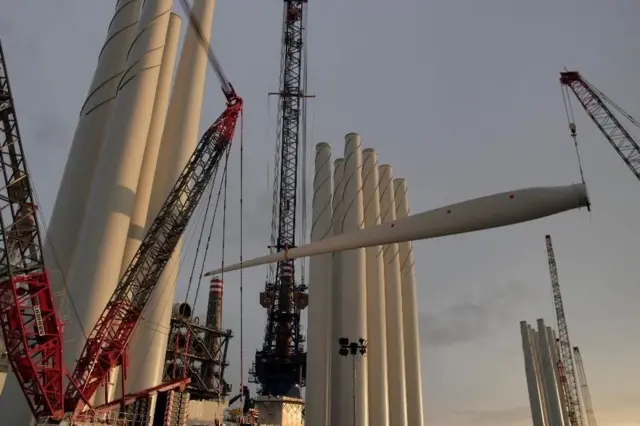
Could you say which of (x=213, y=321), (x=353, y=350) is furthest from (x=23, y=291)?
(x=213, y=321)

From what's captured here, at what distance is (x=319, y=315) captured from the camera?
57969 mm

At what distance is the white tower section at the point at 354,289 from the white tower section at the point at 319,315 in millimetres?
1893

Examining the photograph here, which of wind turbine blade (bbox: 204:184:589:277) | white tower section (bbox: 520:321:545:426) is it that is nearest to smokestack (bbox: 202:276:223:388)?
wind turbine blade (bbox: 204:184:589:277)

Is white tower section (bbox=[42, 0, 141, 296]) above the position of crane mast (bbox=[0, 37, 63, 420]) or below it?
above

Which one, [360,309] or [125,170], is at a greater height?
[125,170]

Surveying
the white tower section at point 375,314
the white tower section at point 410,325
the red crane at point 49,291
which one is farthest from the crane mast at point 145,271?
the white tower section at point 410,325

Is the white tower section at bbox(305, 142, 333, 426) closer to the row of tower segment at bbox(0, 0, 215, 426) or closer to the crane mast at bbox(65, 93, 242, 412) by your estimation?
the row of tower segment at bbox(0, 0, 215, 426)

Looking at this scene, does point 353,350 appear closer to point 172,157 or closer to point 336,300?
point 336,300

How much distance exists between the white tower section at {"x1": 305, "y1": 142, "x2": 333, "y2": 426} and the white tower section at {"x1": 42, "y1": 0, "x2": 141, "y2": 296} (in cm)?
2494

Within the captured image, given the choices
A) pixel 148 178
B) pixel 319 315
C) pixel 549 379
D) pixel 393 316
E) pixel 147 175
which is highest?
pixel 147 175

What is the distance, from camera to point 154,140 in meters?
54.8

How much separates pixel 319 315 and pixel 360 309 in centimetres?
450

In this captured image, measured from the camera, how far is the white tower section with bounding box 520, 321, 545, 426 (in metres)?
112

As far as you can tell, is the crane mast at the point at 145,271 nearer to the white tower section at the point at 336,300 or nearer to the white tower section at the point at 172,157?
the white tower section at the point at 172,157
